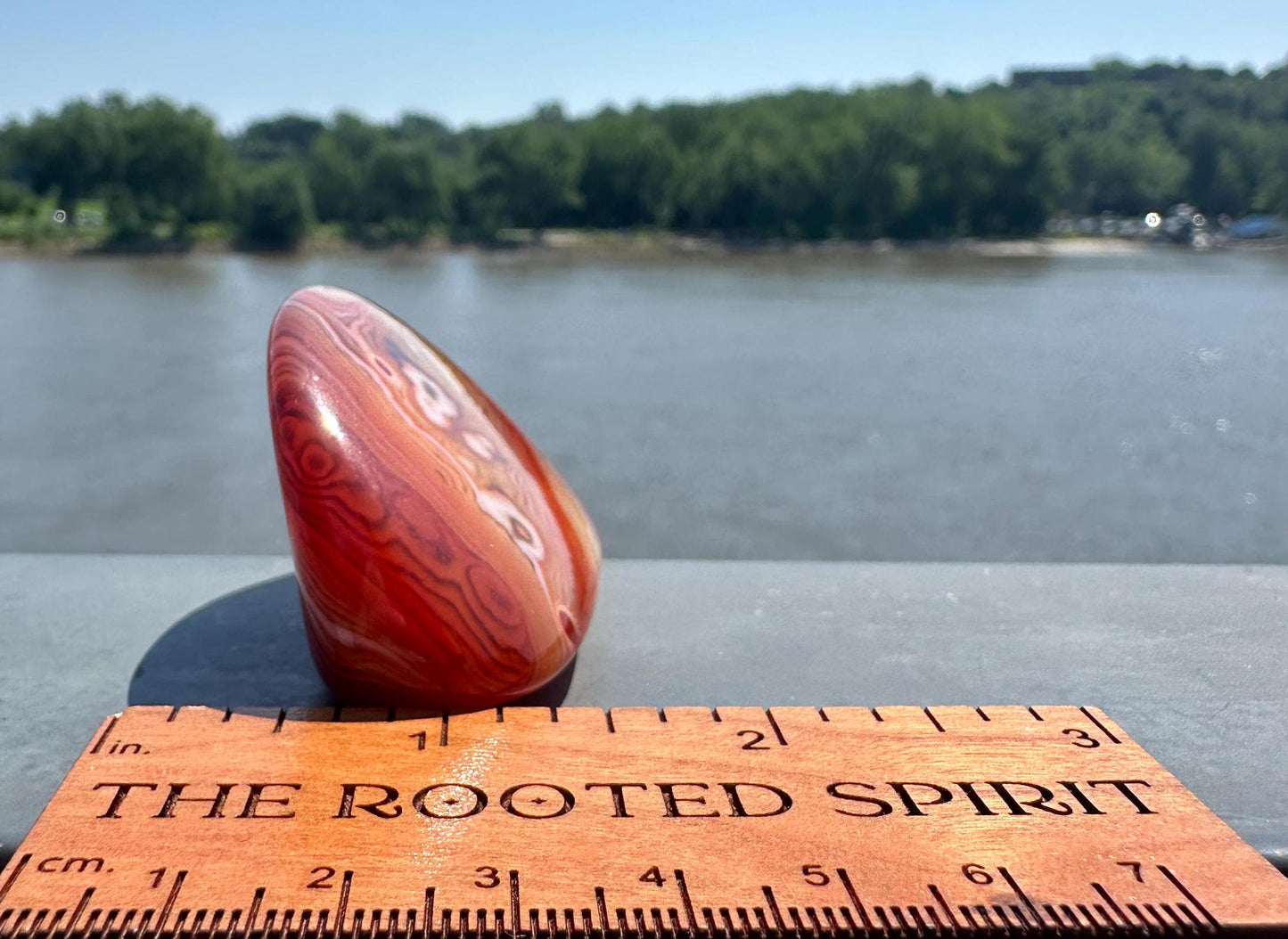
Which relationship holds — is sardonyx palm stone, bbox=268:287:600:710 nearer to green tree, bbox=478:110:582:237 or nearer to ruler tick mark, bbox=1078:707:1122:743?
ruler tick mark, bbox=1078:707:1122:743

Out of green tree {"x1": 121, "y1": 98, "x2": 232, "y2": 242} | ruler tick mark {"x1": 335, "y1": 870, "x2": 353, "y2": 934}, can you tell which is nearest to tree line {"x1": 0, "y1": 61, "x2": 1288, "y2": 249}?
green tree {"x1": 121, "y1": 98, "x2": 232, "y2": 242}

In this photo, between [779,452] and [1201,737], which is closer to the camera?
[1201,737]

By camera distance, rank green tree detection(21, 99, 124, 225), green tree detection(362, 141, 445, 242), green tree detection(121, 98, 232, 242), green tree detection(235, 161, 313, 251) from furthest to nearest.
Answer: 1. green tree detection(362, 141, 445, 242)
2. green tree detection(21, 99, 124, 225)
3. green tree detection(121, 98, 232, 242)
4. green tree detection(235, 161, 313, 251)

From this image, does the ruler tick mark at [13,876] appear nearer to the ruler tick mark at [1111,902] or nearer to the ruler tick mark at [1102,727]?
the ruler tick mark at [1111,902]

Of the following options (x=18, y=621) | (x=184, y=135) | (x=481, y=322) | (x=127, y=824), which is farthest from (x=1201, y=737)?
(x=184, y=135)

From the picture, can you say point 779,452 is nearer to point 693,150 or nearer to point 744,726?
point 744,726

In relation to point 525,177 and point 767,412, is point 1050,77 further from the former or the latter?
point 767,412
